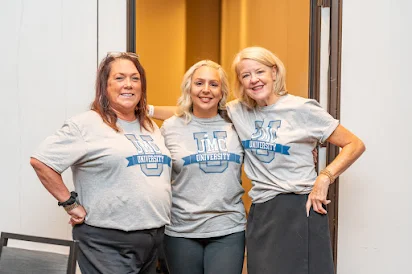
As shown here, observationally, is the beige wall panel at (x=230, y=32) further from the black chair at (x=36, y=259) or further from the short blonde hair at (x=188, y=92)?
the black chair at (x=36, y=259)

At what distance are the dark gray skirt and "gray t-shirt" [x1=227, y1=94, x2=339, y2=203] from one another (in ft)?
0.18

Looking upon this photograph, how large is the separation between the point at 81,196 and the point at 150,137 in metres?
0.35

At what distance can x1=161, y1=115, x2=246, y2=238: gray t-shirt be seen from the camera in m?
1.84

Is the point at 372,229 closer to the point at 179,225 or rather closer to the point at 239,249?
the point at 239,249

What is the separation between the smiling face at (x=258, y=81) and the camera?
5.97 feet

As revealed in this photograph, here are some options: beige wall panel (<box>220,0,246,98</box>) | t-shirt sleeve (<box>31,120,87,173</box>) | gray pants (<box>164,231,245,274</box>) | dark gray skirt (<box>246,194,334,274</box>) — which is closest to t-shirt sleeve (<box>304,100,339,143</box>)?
dark gray skirt (<box>246,194,334,274</box>)

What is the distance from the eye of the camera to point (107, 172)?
63.9 inches

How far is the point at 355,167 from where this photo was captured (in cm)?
223

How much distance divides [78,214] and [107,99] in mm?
451

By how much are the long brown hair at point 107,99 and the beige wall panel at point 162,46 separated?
83cm

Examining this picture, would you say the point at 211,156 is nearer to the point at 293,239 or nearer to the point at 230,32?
the point at 293,239

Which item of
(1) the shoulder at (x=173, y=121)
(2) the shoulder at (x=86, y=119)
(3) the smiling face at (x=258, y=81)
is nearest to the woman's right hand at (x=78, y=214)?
(2) the shoulder at (x=86, y=119)

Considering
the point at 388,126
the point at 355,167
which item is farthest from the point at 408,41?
the point at 355,167

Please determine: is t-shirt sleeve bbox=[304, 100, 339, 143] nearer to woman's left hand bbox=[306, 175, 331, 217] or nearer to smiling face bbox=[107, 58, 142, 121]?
woman's left hand bbox=[306, 175, 331, 217]
